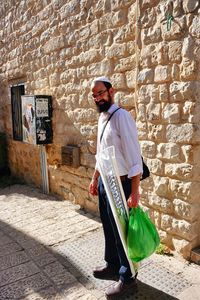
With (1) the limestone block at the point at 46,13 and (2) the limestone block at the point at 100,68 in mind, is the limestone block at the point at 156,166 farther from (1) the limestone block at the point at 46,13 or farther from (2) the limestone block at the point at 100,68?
(1) the limestone block at the point at 46,13

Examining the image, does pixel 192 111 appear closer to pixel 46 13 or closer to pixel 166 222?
pixel 166 222

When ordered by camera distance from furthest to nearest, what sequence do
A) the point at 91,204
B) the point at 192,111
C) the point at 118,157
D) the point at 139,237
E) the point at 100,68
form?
the point at 91,204 → the point at 100,68 → the point at 192,111 → the point at 118,157 → the point at 139,237

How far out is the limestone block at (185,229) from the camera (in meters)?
3.01

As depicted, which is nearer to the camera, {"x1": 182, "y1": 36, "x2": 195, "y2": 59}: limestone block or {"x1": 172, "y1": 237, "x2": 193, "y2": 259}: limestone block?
{"x1": 182, "y1": 36, "x2": 195, "y2": 59}: limestone block

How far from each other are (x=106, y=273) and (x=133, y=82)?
2.10m

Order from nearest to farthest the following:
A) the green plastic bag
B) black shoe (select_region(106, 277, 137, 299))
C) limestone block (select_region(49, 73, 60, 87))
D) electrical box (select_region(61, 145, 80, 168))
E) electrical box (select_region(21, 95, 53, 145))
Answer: the green plastic bag
black shoe (select_region(106, 277, 137, 299))
electrical box (select_region(61, 145, 80, 168))
limestone block (select_region(49, 73, 60, 87))
electrical box (select_region(21, 95, 53, 145))

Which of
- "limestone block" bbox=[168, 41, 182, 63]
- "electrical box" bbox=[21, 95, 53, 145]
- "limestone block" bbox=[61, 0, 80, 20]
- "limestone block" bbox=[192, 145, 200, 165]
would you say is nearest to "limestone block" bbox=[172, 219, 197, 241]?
"limestone block" bbox=[192, 145, 200, 165]

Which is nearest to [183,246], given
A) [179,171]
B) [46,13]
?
[179,171]

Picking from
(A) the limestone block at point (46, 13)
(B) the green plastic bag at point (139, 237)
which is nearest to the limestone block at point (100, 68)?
(A) the limestone block at point (46, 13)

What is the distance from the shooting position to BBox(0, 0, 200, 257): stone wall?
2922 mm

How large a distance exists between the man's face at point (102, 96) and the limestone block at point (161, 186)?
1105 mm

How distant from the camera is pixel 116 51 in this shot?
380cm

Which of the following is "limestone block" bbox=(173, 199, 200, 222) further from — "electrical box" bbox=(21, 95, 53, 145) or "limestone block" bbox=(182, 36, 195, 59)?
"electrical box" bbox=(21, 95, 53, 145)

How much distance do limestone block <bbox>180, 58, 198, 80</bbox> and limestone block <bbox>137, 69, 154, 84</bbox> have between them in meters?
0.39
